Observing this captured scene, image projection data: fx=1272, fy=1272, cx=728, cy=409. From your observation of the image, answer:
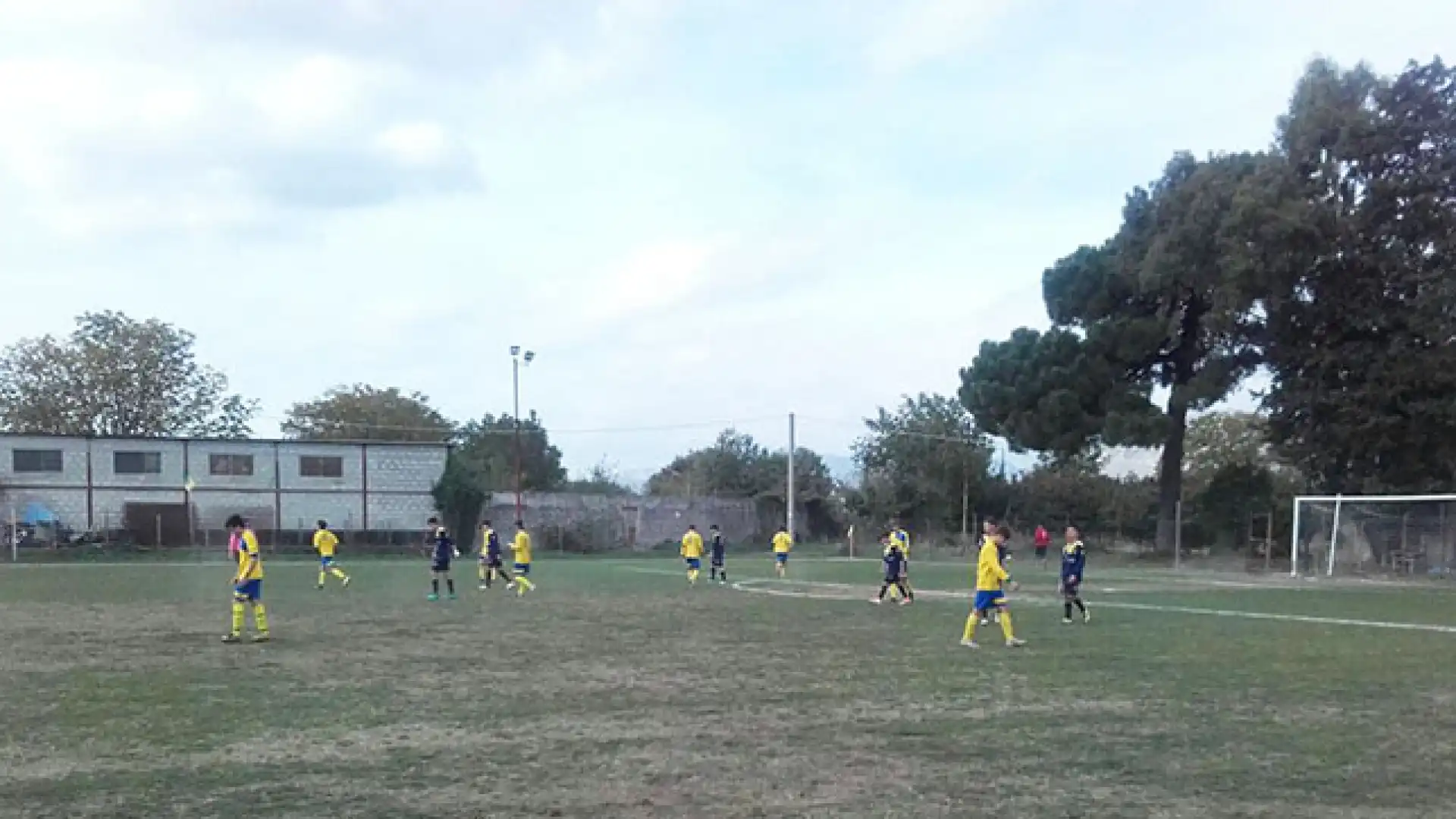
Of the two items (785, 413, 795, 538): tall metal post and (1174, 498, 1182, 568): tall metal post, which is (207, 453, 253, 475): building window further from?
(1174, 498, 1182, 568): tall metal post

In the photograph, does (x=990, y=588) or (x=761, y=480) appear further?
(x=761, y=480)

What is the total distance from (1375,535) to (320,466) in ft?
143

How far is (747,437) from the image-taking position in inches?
3113

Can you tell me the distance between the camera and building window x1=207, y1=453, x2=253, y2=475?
5734 centimetres

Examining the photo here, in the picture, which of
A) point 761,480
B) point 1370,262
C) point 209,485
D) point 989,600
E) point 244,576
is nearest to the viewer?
point 989,600

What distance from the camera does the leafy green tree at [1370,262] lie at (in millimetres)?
38500

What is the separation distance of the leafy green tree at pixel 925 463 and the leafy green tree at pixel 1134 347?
10762 millimetres

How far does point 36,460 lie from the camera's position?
Answer: 54875mm

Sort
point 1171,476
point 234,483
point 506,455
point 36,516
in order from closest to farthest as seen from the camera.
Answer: point 1171,476 < point 36,516 < point 234,483 < point 506,455

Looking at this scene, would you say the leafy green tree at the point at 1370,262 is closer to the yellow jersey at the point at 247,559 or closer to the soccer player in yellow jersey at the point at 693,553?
the soccer player in yellow jersey at the point at 693,553

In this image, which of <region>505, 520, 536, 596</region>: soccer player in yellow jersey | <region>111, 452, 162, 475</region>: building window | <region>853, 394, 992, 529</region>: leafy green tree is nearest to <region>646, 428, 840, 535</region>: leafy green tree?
<region>853, 394, 992, 529</region>: leafy green tree

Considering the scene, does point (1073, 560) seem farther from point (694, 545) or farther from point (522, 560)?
point (694, 545)

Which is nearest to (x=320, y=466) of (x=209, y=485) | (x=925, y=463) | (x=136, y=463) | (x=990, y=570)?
(x=209, y=485)

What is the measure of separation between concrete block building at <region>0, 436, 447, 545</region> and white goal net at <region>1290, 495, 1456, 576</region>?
37.6 m
